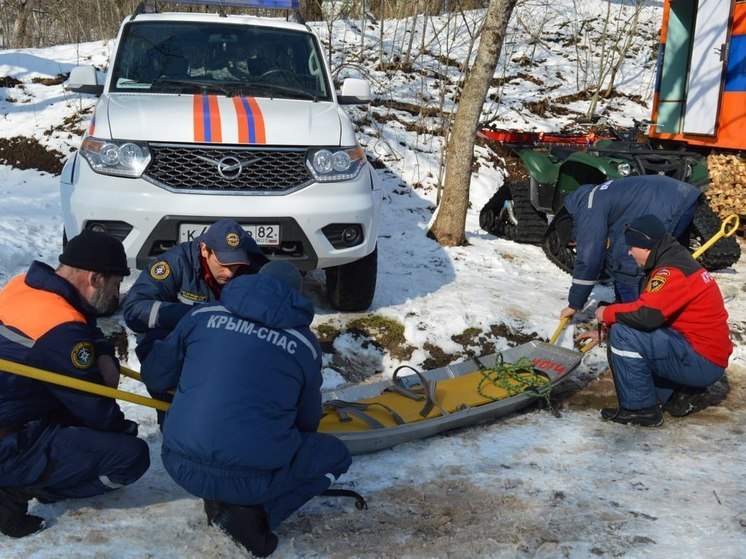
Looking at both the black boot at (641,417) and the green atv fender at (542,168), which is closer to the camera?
the black boot at (641,417)

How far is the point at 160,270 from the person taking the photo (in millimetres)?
4273

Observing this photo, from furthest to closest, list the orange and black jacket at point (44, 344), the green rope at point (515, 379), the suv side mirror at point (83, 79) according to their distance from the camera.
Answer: the suv side mirror at point (83, 79), the green rope at point (515, 379), the orange and black jacket at point (44, 344)

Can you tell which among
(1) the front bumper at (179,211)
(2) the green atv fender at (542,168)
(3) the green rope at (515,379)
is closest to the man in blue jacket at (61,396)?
(1) the front bumper at (179,211)

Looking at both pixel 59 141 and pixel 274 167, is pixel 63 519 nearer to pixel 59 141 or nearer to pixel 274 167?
pixel 274 167

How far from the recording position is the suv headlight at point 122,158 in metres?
4.81

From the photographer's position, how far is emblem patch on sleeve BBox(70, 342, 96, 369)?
124 inches

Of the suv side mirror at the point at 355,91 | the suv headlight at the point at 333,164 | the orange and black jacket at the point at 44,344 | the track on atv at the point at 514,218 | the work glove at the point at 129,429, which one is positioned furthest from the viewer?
the track on atv at the point at 514,218

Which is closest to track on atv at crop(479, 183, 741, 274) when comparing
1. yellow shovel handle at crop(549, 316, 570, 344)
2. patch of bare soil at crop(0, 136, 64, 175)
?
yellow shovel handle at crop(549, 316, 570, 344)

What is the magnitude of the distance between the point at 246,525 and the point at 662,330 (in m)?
2.79

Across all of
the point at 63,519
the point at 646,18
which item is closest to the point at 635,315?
the point at 63,519

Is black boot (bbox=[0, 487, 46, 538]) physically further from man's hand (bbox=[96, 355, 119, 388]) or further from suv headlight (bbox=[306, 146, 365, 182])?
suv headlight (bbox=[306, 146, 365, 182])

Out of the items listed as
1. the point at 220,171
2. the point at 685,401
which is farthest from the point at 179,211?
the point at 685,401

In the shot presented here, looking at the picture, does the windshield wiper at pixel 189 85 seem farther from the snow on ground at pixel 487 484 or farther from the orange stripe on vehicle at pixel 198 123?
the snow on ground at pixel 487 484

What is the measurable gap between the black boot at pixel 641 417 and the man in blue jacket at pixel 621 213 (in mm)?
1042
